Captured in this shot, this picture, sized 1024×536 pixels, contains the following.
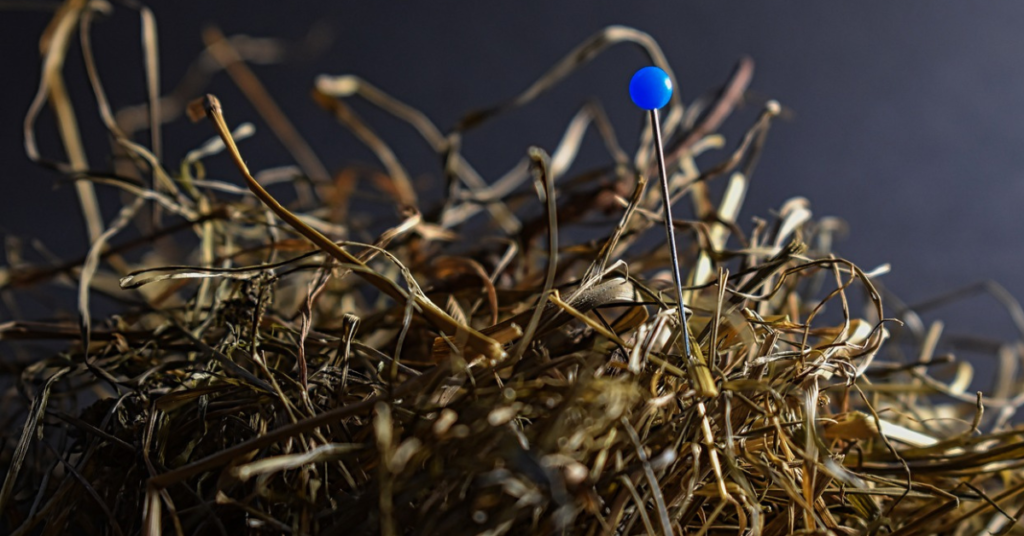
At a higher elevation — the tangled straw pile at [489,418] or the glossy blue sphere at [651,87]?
the glossy blue sphere at [651,87]

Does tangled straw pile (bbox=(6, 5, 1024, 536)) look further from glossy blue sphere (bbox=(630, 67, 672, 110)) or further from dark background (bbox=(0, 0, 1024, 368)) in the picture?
dark background (bbox=(0, 0, 1024, 368))

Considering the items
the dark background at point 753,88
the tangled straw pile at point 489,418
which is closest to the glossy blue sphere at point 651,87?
the tangled straw pile at point 489,418

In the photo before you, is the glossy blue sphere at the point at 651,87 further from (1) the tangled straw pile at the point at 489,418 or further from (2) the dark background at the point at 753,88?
(2) the dark background at the point at 753,88

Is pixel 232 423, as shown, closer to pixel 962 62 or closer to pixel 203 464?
pixel 203 464

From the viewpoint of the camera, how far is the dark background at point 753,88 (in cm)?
59

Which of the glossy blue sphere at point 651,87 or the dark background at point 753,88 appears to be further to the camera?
the dark background at point 753,88

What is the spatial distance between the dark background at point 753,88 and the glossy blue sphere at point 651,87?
441 mm

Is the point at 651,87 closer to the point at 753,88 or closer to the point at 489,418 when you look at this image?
the point at 489,418

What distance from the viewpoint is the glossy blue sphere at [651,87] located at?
0.55ft

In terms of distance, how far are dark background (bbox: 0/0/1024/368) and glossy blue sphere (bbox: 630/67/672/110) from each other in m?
0.44

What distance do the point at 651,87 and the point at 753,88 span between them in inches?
18.5

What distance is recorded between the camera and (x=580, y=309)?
19 cm

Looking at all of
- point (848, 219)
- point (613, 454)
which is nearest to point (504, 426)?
point (613, 454)

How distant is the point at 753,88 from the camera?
0.61 meters
